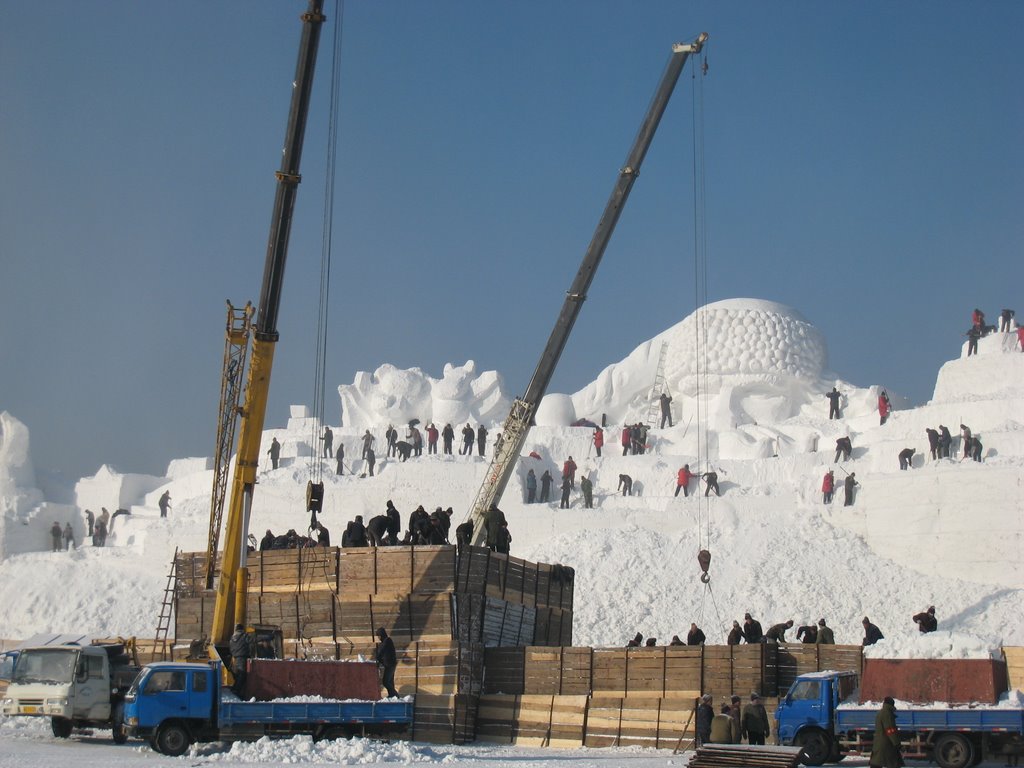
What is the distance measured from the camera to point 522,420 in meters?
23.8

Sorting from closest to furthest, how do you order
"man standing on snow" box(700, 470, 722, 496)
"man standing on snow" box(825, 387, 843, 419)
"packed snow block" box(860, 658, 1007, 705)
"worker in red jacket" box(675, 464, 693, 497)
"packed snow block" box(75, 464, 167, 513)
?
1. "packed snow block" box(860, 658, 1007, 705)
2. "man standing on snow" box(700, 470, 722, 496)
3. "worker in red jacket" box(675, 464, 693, 497)
4. "man standing on snow" box(825, 387, 843, 419)
5. "packed snow block" box(75, 464, 167, 513)

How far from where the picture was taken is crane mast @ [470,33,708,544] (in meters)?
23.6

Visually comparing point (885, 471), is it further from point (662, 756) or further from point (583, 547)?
point (662, 756)

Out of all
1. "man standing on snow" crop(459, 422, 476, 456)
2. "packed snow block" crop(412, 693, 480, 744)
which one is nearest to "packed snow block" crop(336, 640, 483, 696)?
"packed snow block" crop(412, 693, 480, 744)

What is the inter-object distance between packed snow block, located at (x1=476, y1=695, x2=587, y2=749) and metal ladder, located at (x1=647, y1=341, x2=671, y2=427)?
2345 cm

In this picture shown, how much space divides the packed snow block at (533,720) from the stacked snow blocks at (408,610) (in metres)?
0.21

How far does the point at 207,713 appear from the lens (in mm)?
14672

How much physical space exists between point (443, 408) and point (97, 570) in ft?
44.9

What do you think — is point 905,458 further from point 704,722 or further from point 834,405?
point 704,722

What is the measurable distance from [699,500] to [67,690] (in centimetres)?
1614

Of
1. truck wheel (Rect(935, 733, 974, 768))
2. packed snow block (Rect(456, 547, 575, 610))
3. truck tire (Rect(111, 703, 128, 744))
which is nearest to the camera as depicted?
truck wheel (Rect(935, 733, 974, 768))

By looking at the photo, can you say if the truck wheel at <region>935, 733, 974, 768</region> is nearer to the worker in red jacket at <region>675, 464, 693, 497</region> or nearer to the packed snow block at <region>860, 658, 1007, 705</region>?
the packed snow block at <region>860, 658, 1007, 705</region>

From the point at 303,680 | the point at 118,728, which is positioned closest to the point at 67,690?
the point at 118,728

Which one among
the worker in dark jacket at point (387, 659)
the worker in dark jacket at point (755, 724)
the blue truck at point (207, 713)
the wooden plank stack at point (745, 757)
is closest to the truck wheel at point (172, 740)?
the blue truck at point (207, 713)
